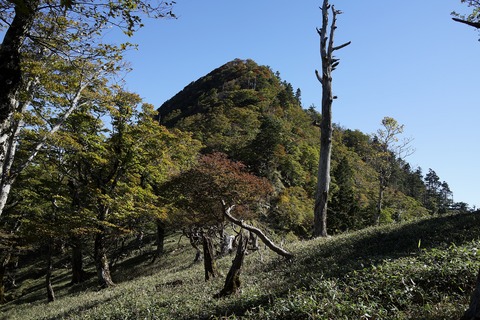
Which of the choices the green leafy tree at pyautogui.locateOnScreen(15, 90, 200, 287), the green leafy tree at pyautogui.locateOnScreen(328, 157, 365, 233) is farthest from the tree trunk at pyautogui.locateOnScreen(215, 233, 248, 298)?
the green leafy tree at pyautogui.locateOnScreen(328, 157, 365, 233)

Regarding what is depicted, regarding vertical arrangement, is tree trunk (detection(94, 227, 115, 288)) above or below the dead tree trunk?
below

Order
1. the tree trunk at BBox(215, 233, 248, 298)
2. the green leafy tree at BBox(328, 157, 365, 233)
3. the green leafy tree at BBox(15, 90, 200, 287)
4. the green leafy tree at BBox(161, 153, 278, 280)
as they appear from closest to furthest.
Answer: the tree trunk at BBox(215, 233, 248, 298) → the green leafy tree at BBox(15, 90, 200, 287) → the green leafy tree at BBox(161, 153, 278, 280) → the green leafy tree at BBox(328, 157, 365, 233)

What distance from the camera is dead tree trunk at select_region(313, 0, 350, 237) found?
13594 millimetres

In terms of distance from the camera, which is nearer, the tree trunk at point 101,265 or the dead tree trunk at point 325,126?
the dead tree trunk at point 325,126

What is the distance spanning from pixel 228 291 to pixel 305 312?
3014mm

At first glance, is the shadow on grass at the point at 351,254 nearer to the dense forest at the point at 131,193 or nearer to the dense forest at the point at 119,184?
the dense forest at the point at 119,184

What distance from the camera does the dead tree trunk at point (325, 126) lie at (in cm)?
1359

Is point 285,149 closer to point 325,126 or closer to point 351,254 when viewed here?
point 325,126

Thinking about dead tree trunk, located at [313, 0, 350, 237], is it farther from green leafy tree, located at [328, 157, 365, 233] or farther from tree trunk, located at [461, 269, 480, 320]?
green leafy tree, located at [328, 157, 365, 233]

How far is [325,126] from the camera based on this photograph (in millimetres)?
14141

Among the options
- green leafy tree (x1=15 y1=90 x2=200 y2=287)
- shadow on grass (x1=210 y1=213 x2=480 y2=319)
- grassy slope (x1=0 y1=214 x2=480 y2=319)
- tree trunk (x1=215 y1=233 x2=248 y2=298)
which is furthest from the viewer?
green leafy tree (x1=15 y1=90 x2=200 y2=287)

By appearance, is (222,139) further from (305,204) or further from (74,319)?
(74,319)

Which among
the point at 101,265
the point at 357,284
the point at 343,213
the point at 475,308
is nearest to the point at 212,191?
the point at 101,265

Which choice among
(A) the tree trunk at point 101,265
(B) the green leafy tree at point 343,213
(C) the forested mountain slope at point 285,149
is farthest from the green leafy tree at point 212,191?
(B) the green leafy tree at point 343,213
